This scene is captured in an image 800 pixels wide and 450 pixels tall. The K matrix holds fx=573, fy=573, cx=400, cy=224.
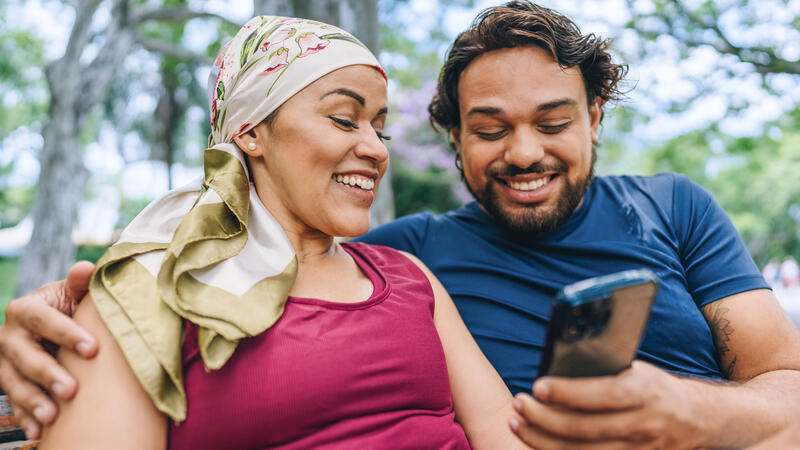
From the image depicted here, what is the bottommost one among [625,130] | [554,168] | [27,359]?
[625,130]

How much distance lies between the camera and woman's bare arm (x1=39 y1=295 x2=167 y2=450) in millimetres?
1396

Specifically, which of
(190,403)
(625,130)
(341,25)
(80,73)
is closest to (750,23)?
(625,130)

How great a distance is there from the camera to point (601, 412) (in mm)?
1221

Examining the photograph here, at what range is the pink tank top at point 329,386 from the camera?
153cm

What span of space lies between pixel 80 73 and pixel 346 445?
9341 millimetres

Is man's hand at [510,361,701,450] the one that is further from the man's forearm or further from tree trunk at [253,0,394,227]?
tree trunk at [253,0,394,227]

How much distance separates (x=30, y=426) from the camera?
144 cm

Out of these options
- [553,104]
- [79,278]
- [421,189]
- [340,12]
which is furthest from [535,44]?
[421,189]

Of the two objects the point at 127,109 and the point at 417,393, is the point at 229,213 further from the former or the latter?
the point at 127,109

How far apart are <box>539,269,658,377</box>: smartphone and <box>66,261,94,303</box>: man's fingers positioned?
122 centimetres

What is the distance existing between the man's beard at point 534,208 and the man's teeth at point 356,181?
2.50 feet

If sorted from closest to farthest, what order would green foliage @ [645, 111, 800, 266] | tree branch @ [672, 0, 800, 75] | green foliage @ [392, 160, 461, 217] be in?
tree branch @ [672, 0, 800, 75], green foliage @ [392, 160, 461, 217], green foliage @ [645, 111, 800, 266]

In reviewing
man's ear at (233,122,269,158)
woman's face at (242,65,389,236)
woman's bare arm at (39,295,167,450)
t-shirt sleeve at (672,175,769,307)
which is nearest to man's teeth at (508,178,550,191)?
t-shirt sleeve at (672,175,769,307)

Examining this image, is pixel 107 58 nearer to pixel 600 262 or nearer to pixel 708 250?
pixel 600 262
